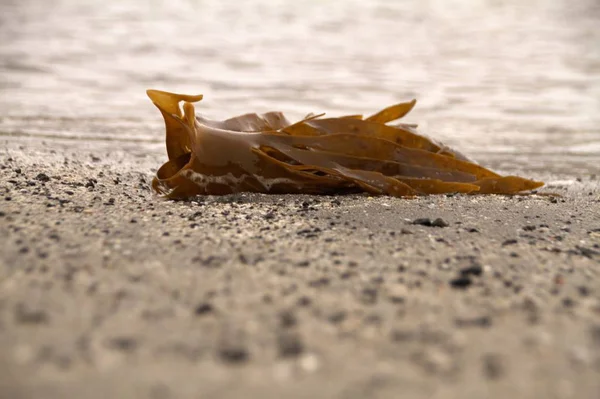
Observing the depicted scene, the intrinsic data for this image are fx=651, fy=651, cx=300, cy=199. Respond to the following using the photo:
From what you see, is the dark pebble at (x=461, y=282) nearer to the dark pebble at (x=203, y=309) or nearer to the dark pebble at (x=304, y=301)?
the dark pebble at (x=304, y=301)

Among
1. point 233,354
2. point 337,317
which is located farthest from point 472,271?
point 233,354

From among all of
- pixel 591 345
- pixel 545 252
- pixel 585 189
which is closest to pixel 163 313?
pixel 591 345

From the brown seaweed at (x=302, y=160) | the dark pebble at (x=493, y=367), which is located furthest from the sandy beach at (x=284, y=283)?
the brown seaweed at (x=302, y=160)

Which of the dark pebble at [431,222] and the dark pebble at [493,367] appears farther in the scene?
the dark pebble at [431,222]

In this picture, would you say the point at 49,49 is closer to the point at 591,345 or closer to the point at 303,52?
the point at 303,52

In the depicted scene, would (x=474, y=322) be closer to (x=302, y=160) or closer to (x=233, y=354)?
(x=233, y=354)

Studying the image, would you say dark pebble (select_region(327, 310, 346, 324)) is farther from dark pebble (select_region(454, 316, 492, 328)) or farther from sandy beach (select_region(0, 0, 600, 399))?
dark pebble (select_region(454, 316, 492, 328))
